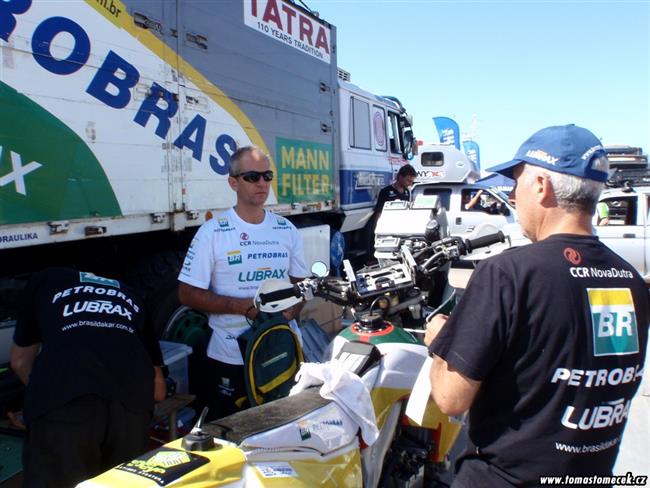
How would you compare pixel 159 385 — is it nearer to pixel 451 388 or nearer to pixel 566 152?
pixel 451 388

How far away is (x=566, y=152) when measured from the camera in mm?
1426

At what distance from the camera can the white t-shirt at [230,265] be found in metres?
2.66

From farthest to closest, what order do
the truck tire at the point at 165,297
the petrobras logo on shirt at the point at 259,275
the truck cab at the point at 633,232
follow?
the truck cab at the point at 633,232
the truck tire at the point at 165,297
the petrobras logo on shirt at the point at 259,275

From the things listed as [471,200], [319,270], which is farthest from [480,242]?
[471,200]

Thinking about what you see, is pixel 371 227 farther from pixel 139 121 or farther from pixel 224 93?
pixel 139 121

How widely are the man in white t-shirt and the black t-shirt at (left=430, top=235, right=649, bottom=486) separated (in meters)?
1.42

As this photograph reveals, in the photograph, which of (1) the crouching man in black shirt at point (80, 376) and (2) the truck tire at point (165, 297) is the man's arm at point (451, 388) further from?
(2) the truck tire at point (165, 297)

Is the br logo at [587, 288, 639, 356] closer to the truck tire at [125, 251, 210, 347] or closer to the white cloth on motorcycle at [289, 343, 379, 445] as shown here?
the white cloth on motorcycle at [289, 343, 379, 445]

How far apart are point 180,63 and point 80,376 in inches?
116

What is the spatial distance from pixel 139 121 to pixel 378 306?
249cm

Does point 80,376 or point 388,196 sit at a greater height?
point 388,196

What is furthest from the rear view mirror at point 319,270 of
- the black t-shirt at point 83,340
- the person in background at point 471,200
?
the person in background at point 471,200

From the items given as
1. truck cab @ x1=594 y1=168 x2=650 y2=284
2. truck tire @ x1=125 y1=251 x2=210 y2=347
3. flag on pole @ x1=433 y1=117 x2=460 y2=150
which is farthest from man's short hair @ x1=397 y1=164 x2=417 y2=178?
flag on pole @ x1=433 y1=117 x2=460 y2=150

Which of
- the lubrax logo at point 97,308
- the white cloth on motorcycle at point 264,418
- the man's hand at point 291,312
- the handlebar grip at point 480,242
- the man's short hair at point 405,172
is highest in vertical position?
the man's short hair at point 405,172
